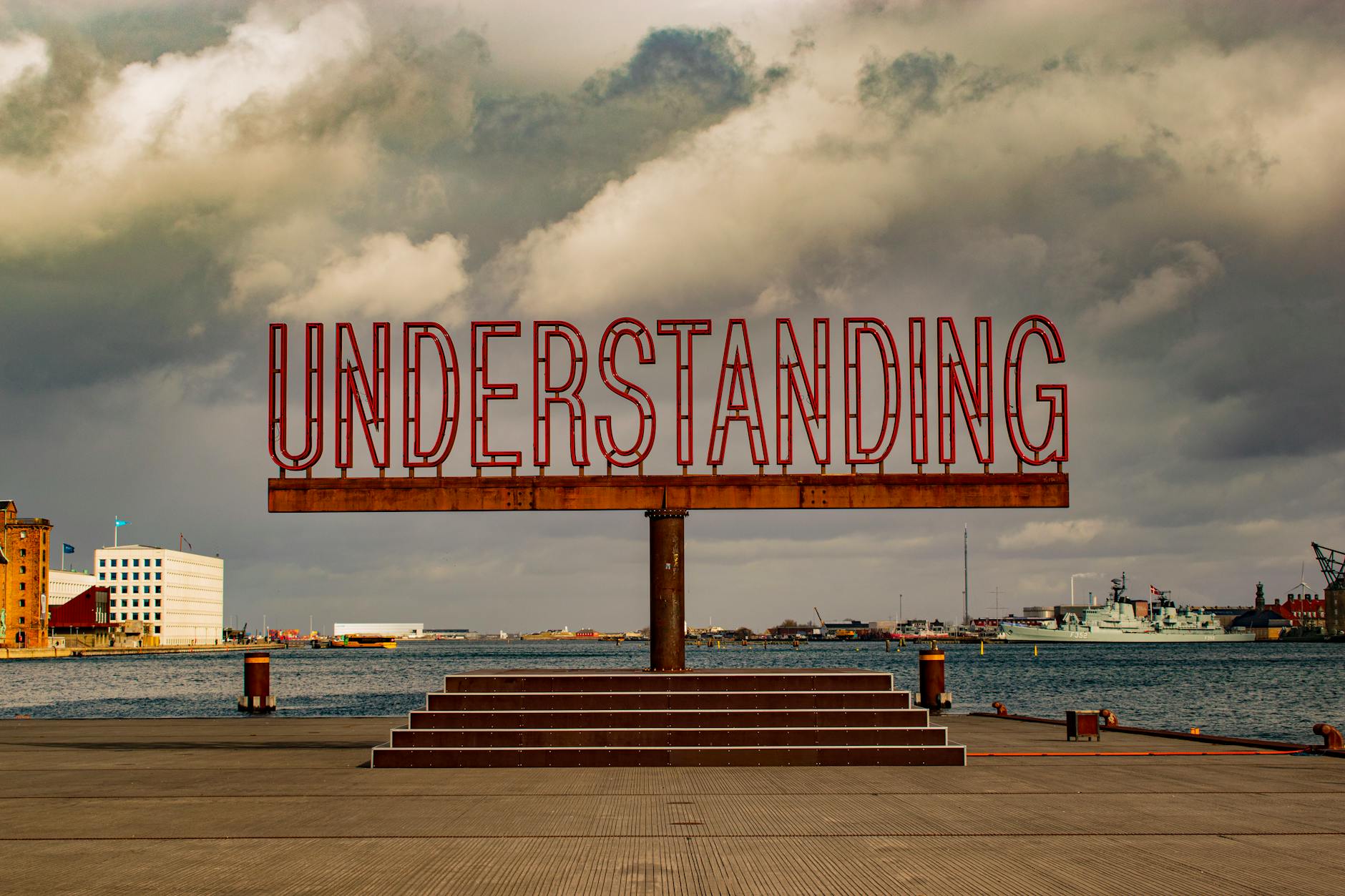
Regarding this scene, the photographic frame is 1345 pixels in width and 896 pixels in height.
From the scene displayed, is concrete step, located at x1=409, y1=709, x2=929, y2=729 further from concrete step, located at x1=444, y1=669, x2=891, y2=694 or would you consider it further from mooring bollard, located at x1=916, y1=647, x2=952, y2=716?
mooring bollard, located at x1=916, y1=647, x2=952, y2=716

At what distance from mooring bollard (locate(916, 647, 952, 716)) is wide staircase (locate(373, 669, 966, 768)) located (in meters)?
19.4

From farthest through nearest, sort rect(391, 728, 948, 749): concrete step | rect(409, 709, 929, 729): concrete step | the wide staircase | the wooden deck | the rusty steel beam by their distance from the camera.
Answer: the rusty steel beam → rect(409, 709, 929, 729): concrete step → rect(391, 728, 948, 749): concrete step → the wide staircase → the wooden deck

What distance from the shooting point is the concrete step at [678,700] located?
26.6 m

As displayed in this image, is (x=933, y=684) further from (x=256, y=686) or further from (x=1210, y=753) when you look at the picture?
(x=256, y=686)

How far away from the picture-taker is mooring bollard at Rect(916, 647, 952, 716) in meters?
45.9

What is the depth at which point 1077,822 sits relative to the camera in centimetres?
1777

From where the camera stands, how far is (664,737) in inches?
1032

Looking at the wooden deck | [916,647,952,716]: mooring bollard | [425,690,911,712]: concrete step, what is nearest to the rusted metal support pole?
[425,690,911,712]: concrete step

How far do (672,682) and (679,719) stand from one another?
106 centimetres

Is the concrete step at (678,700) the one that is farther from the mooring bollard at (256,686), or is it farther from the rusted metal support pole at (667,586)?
the mooring bollard at (256,686)

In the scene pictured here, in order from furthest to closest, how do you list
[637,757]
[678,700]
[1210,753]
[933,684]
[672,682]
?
1. [933,684]
2. [1210,753]
3. [672,682]
4. [678,700]
5. [637,757]

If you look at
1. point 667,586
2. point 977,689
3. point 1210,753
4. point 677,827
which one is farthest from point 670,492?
point 977,689

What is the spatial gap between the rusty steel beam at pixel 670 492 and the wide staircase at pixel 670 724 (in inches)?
156

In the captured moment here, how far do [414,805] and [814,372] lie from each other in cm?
1383
